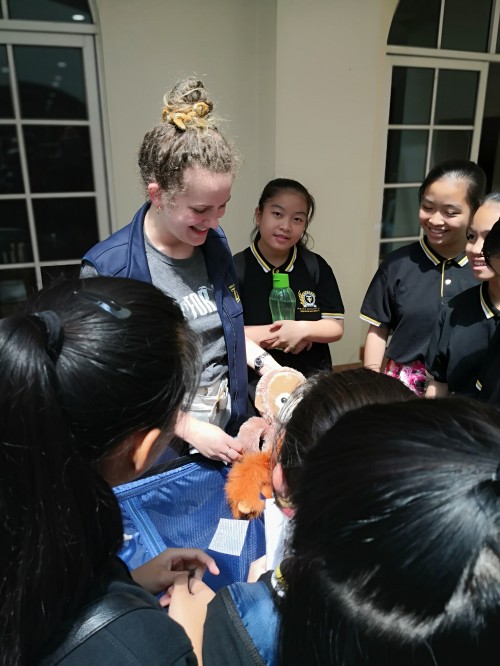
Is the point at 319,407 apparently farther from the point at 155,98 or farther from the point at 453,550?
the point at 155,98

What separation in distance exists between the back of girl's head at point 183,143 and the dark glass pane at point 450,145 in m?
3.07

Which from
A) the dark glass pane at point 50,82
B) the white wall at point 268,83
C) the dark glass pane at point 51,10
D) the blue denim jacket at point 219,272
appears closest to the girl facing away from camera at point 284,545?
the blue denim jacket at point 219,272

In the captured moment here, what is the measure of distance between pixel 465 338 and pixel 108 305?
1199 millimetres

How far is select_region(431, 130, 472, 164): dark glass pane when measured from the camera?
3699mm

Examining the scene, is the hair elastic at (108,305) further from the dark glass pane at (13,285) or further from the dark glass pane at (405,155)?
the dark glass pane at (405,155)

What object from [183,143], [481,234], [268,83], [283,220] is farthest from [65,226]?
[481,234]

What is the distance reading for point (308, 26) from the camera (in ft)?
8.96

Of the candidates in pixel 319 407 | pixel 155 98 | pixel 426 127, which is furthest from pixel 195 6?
pixel 319 407

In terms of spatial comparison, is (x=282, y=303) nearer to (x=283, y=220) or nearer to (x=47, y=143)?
(x=283, y=220)

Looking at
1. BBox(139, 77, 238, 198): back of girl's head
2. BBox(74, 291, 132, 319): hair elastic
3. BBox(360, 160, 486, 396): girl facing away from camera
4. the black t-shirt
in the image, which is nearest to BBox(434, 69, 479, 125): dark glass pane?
BBox(360, 160, 486, 396): girl facing away from camera

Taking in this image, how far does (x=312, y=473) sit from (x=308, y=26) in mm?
2974

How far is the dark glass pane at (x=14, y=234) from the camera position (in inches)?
118

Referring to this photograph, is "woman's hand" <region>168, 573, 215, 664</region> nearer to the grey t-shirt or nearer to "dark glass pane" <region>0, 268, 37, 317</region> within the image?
the grey t-shirt

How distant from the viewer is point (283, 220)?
184cm
